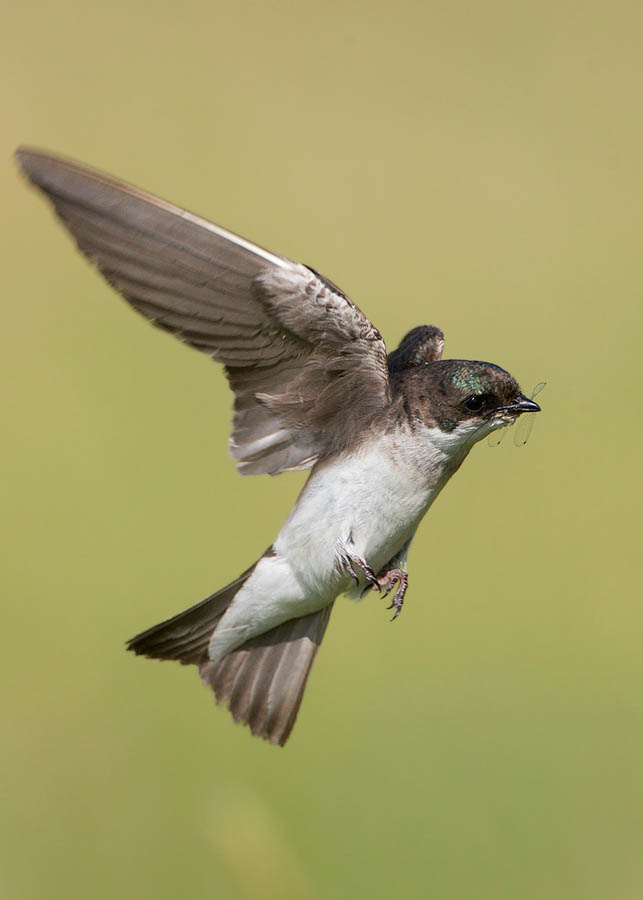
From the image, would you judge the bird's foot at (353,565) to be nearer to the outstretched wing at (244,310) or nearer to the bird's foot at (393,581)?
the bird's foot at (393,581)

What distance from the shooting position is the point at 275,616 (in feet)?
9.20

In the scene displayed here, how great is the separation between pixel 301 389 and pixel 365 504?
10.9 inches

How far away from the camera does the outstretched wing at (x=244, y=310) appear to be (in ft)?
7.39

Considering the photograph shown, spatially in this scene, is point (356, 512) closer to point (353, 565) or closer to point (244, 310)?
point (353, 565)

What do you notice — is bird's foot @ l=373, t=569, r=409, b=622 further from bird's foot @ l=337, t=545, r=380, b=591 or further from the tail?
the tail

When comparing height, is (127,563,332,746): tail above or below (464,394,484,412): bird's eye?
below

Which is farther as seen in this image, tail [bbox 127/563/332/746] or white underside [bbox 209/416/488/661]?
tail [bbox 127/563/332/746]

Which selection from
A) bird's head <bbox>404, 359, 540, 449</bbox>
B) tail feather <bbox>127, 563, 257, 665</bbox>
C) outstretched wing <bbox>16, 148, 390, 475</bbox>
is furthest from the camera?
tail feather <bbox>127, 563, 257, 665</bbox>

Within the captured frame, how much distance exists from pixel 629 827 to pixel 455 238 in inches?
139

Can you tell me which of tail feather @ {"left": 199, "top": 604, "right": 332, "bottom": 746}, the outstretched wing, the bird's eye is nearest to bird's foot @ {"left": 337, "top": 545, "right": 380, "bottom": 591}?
the outstretched wing

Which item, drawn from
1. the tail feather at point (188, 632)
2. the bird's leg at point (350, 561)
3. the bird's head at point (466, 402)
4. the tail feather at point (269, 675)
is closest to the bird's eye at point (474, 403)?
the bird's head at point (466, 402)

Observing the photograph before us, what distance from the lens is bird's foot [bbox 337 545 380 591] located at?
A: 2.44 metres

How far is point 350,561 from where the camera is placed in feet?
8.13

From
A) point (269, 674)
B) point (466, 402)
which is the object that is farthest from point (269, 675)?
point (466, 402)
